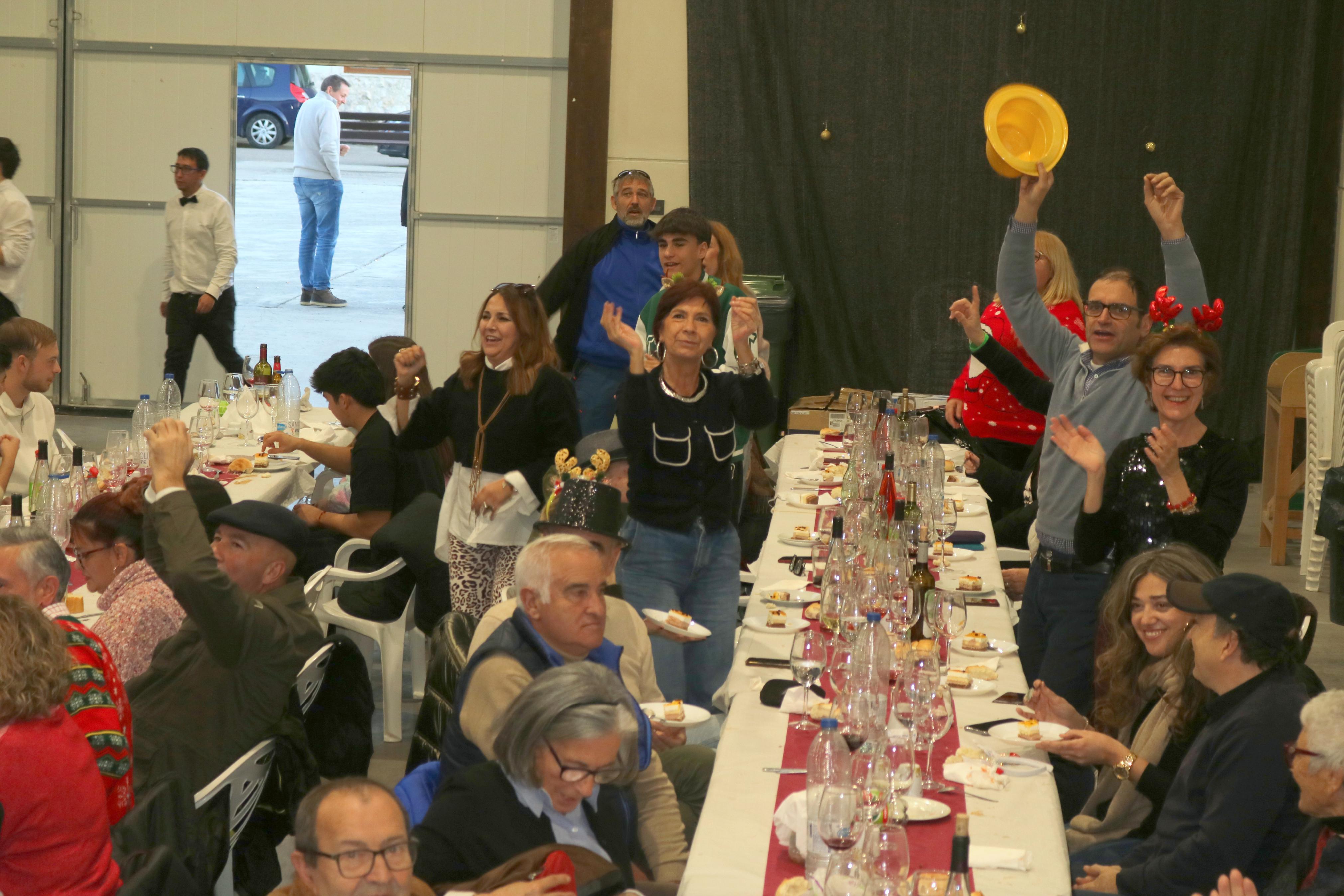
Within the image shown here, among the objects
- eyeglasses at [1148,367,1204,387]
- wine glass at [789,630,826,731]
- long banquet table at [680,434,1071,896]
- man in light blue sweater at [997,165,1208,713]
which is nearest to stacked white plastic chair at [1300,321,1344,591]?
man in light blue sweater at [997,165,1208,713]

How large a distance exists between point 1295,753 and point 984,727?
722 mm

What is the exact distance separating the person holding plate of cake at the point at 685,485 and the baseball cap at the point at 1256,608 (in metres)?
1.73

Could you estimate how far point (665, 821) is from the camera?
2982 mm

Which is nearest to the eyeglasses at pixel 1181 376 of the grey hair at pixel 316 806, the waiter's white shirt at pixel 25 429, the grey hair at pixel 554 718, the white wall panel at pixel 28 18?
the grey hair at pixel 554 718

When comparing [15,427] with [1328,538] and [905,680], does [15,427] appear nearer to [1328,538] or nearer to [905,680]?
[905,680]

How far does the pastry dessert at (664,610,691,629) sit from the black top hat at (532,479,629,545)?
38cm

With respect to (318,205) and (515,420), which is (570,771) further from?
(318,205)

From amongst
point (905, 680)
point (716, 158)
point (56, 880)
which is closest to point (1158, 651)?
point (905, 680)

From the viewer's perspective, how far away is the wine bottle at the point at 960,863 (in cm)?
183

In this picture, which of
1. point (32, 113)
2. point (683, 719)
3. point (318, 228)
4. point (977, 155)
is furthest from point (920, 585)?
point (32, 113)

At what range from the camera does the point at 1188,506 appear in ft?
12.2

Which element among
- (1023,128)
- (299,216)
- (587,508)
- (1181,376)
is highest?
(1023,128)

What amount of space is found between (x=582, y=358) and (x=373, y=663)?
6.14ft

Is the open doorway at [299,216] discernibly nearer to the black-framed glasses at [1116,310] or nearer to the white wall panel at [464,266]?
the white wall panel at [464,266]
